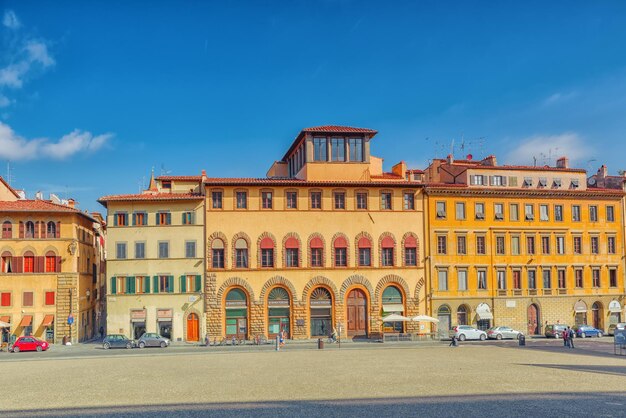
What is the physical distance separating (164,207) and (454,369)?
32411 millimetres

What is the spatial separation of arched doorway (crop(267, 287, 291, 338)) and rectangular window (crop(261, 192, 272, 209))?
7.20 metres

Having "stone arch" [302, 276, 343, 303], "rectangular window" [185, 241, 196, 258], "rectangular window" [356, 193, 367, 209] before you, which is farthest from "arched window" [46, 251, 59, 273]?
"rectangular window" [356, 193, 367, 209]

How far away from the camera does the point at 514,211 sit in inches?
2434

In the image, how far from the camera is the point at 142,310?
5597cm

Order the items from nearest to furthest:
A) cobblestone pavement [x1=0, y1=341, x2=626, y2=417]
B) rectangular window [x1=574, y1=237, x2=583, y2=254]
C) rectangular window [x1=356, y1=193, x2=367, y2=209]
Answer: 1. cobblestone pavement [x1=0, y1=341, x2=626, y2=417]
2. rectangular window [x1=356, y1=193, x2=367, y2=209]
3. rectangular window [x1=574, y1=237, x2=583, y2=254]

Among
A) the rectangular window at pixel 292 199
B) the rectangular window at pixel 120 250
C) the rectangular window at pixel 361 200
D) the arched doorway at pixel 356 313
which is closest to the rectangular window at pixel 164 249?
the rectangular window at pixel 120 250

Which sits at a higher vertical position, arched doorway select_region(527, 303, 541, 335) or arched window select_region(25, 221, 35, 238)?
arched window select_region(25, 221, 35, 238)

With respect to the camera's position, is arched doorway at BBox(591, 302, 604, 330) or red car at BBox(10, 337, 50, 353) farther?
arched doorway at BBox(591, 302, 604, 330)

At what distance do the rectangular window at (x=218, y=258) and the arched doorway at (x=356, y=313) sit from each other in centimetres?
1154

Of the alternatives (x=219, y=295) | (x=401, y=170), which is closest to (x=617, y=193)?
(x=401, y=170)

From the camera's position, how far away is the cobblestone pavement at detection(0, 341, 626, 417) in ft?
72.2

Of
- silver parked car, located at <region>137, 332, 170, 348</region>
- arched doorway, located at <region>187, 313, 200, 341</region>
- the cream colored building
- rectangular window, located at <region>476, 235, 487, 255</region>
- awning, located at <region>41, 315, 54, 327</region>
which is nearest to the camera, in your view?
silver parked car, located at <region>137, 332, 170, 348</region>

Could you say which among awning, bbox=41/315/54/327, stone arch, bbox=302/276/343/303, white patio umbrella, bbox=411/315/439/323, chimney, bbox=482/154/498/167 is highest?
chimney, bbox=482/154/498/167

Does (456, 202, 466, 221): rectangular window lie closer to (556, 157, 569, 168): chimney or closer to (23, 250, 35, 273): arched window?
(556, 157, 569, 168): chimney
